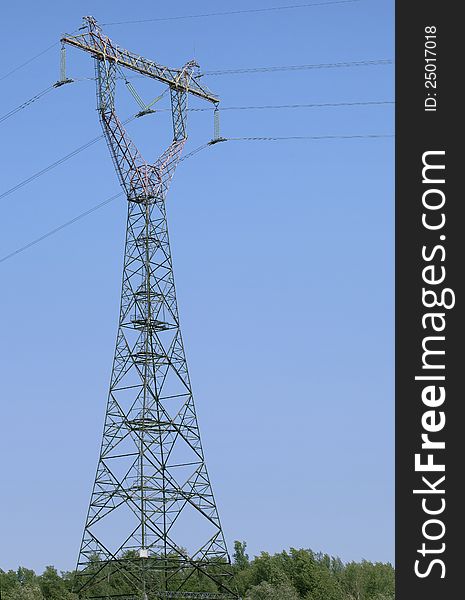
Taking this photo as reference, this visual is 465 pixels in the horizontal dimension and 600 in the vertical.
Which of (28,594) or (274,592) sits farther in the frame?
(274,592)

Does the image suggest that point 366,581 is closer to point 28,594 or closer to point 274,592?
point 274,592

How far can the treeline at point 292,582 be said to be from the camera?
92.6 m

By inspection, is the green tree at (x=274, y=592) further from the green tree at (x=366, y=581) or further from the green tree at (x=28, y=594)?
the green tree at (x=28, y=594)

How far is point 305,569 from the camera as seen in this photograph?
102 meters

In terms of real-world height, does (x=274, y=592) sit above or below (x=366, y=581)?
below

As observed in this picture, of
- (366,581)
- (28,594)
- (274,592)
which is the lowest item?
(28,594)

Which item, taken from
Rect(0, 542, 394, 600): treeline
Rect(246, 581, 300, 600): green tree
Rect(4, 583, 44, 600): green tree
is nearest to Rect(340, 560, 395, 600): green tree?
Rect(0, 542, 394, 600): treeline

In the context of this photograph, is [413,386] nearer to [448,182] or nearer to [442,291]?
[442,291]

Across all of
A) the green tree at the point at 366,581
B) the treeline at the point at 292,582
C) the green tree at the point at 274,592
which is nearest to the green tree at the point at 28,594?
the treeline at the point at 292,582

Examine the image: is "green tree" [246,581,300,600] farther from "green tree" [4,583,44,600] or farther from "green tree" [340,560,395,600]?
"green tree" [4,583,44,600]

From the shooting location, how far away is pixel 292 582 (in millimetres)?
102438

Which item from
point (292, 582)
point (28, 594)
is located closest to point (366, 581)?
point (292, 582)

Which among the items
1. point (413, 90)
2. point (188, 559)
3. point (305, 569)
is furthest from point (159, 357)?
point (305, 569)

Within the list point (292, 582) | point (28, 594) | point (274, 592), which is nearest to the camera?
point (28, 594)
